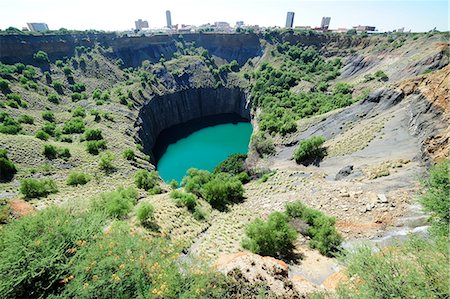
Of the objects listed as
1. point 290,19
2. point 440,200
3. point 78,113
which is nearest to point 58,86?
point 78,113

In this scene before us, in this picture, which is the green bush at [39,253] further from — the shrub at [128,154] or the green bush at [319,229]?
the shrub at [128,154]

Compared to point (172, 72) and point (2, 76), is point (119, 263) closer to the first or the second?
point (2, 76)

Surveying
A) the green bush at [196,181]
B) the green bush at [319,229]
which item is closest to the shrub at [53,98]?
the green bush at [196,181]

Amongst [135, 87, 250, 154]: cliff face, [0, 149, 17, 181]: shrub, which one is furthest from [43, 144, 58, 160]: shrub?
[135, 87, 250, 154]: cliff face

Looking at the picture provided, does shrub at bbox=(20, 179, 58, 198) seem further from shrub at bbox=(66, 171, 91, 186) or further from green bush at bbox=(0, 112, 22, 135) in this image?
green bush at bbox=(0, 112, 22, 135)

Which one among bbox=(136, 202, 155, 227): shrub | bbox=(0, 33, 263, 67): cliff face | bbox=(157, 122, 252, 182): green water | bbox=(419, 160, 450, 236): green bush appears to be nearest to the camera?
bbox=(419, 160, 450, 236): green bush
